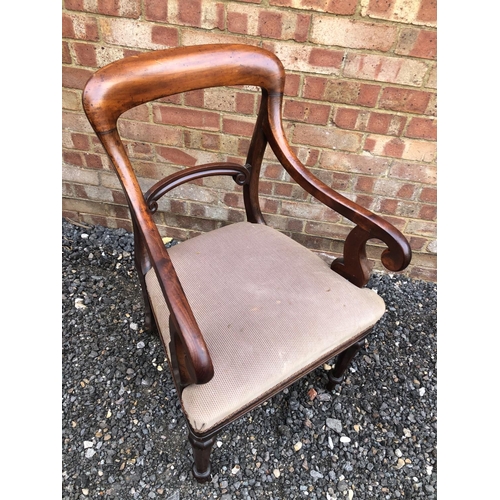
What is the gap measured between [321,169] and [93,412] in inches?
51.7

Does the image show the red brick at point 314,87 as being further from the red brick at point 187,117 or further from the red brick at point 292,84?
the red brick at point 187,117

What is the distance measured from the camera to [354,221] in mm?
989

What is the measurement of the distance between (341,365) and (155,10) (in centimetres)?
140

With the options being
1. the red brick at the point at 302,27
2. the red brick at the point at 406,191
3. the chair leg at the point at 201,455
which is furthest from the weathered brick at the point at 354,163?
the chair leg at the point at 201,455

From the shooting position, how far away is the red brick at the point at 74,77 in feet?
4.66

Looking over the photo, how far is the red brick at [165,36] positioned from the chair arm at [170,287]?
0.66 metres

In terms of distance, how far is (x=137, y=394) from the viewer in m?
1.37

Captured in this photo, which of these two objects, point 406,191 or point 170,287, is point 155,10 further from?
point 406,191

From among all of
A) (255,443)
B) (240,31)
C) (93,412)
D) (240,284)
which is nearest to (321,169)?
(240,31)

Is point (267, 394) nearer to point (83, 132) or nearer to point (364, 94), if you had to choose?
point (364, 94)

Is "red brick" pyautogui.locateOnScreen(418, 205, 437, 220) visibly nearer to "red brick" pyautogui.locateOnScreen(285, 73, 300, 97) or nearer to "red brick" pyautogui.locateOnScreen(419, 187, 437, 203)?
"red brick" pyautogui.locateOnScreen(419, 187, 437, 203)

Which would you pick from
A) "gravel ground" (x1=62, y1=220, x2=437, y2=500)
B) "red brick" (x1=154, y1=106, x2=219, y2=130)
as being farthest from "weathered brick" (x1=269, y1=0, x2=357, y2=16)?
"gravel ground" (x1=62, y1=220, x2=437, y2=500)

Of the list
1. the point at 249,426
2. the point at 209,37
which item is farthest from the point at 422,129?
the point at 249,426

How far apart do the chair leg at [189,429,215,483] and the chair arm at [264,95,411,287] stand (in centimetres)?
60
